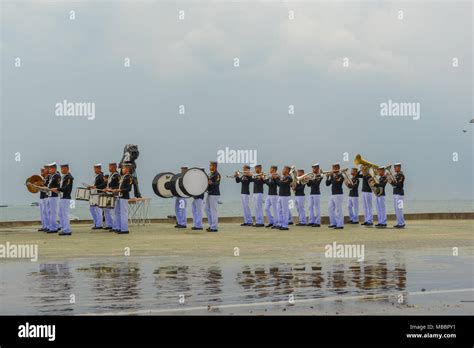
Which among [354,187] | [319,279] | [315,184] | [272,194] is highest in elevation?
[315,184]

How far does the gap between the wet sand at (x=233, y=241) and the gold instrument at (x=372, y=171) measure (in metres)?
1.47

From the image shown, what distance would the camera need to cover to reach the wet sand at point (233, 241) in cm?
1878

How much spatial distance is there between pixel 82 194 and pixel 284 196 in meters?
6.92

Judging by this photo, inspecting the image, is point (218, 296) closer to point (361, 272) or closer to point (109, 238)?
point (361, 272)

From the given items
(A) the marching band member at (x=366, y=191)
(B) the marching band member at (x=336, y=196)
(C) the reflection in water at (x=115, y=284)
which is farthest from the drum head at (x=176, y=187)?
(C) the reflection in water at (x=115, y=284)

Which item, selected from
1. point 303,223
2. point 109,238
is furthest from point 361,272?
point 303,223

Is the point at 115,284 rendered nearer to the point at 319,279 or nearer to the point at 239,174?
the point at 319,279

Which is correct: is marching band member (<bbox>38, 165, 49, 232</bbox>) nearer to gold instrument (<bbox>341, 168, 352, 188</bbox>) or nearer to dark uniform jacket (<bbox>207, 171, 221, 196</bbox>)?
dark uniform jacket (<bbox>207, 171, 221, 196</bbox>)

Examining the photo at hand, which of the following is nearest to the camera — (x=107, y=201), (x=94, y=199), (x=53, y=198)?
(x=107, y=201)

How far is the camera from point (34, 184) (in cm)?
2702

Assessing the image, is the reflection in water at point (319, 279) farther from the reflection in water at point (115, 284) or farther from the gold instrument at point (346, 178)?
the gold instrument at point (346, 178)

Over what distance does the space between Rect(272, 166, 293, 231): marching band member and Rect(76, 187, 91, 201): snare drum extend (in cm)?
662

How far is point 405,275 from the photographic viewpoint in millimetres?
14141

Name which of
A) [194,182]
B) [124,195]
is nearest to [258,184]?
[194,182]
